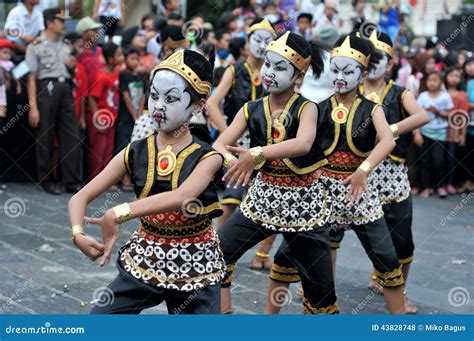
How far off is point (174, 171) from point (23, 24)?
7507 mm

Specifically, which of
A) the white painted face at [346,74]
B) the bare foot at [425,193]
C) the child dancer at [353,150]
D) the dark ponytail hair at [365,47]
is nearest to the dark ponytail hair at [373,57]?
the dark ponytail hair at [365,47]

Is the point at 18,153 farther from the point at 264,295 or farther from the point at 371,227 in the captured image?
the point at 371,227

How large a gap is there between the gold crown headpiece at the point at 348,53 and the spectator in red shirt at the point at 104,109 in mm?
5353

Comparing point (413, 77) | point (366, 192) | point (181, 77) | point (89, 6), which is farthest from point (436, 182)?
point (89, 6)

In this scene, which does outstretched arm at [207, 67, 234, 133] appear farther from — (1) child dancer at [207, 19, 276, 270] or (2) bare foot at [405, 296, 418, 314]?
(2) bare foot at [405, 296, 418, 314]

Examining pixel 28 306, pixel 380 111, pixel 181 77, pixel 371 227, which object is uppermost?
pixel 181 77

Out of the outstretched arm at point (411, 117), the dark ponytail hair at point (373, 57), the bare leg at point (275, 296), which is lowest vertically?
the bare leg at point (275, 296)

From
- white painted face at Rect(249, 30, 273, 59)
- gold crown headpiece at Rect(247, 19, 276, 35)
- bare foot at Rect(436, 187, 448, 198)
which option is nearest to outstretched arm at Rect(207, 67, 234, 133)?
white painted face at Rect(249, 30, 273, 59)

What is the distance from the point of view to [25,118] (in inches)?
451

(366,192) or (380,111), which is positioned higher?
(380,111)

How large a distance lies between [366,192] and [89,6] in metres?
19.2

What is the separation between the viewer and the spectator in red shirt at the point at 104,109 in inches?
453

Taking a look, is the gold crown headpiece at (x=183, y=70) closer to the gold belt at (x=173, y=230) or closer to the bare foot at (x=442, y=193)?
the gold belt at (x=173, y=230)

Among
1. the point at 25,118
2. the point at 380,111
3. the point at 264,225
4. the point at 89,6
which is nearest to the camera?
the point at 264,225
